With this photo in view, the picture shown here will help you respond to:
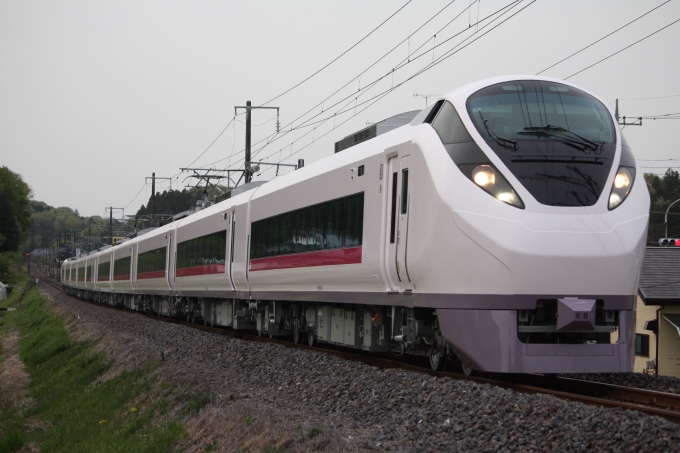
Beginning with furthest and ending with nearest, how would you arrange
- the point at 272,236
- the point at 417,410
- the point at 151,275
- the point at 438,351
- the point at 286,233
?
the point at 151,275 < the point at 272,236 < the point at 286,233 < the point at 438,351 < the point at 417,410

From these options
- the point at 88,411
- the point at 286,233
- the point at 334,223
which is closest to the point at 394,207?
the point at 334,223

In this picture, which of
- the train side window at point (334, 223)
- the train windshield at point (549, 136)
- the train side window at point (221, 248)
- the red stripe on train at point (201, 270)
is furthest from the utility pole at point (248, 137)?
the train windshield at point (549, 136)

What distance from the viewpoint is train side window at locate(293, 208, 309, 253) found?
13.9m

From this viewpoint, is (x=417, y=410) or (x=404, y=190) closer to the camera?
(x=417, y=410)

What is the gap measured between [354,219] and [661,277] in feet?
53.7

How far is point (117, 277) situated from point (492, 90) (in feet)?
108

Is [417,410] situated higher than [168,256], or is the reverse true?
[168,256]

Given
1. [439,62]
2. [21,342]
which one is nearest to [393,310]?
[439,62]

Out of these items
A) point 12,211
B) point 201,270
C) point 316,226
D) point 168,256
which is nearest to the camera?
point 316,226

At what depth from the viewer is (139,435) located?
10.0m

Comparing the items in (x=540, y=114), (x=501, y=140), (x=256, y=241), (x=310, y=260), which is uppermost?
(x=540, y=114)

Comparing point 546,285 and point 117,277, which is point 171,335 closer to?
point 546,285

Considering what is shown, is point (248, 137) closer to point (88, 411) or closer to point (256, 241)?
point (256, 241)

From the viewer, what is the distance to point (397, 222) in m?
9.98
